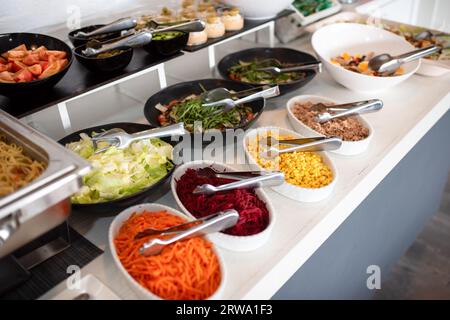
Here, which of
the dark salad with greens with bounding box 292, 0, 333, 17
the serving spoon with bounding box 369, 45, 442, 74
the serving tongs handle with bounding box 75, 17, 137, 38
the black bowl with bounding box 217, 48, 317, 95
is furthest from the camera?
the dark salad with greens with bounding box 292, 0, 333, 17

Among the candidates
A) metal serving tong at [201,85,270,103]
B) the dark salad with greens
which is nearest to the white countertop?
metal serving tong at [201,85,270,103]

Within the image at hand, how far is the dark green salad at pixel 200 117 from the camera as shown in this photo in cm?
138

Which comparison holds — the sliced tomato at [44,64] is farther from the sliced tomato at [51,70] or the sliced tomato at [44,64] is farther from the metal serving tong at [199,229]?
the metal serving tong at [199,229]

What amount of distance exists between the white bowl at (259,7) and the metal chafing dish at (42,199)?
3.86 feet

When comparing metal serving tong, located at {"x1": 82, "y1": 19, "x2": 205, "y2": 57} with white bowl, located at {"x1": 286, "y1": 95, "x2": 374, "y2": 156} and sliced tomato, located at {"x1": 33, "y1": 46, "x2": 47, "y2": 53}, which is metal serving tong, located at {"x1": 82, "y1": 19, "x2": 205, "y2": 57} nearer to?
sliced tomato, located at {"x1": 33, "y1": 46, "x2": 47, "y2": 53}

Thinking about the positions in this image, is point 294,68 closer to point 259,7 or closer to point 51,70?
A: point 259,7

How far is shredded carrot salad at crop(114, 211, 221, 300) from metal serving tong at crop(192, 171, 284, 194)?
146mm

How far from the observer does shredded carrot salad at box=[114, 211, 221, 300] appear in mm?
880

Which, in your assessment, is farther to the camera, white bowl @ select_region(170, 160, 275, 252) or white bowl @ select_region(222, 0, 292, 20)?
white bowl @ select_region(222, 0, 292, 20)

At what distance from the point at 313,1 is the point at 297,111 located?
1012 millimetres

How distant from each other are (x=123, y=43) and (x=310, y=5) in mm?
1209

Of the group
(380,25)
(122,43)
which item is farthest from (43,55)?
(380,25)
